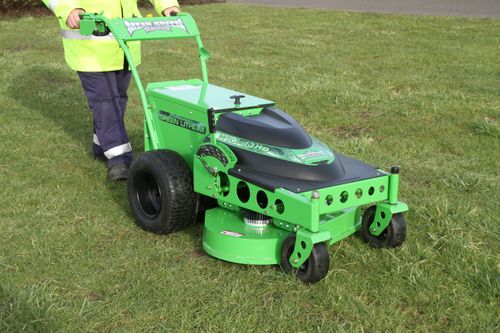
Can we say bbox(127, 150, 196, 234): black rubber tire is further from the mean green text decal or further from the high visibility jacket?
the high visibility jacket

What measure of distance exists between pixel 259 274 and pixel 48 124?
12.4 feet

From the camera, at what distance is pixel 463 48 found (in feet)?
31.8

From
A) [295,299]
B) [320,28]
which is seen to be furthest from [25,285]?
[320,28]

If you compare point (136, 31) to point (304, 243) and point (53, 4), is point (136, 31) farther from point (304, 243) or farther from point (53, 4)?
point (304, 243)

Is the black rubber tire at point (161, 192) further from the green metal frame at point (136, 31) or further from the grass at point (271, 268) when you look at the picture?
the green metal frame at point (136, 31)

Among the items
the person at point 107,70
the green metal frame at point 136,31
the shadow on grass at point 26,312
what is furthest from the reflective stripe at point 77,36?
the shadow on grass at point 26,312

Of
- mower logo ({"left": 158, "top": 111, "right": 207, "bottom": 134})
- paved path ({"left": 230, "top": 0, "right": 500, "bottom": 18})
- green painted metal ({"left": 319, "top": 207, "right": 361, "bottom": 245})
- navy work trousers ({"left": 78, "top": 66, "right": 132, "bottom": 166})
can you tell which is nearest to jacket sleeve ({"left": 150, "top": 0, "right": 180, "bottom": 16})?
navy work trousers ({"left": 78, "top": 66, "right": 132, "bottom": 166})

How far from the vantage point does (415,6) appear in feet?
49.6

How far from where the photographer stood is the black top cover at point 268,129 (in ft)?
10.9

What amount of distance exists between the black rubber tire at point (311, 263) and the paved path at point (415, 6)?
1144cm

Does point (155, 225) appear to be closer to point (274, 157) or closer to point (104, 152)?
point (274, 157)

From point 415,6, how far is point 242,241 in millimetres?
13219

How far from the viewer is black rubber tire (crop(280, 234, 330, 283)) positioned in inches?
120

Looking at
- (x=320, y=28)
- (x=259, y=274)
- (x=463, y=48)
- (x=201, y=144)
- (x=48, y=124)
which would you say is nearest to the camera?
(x=259, y=274)
